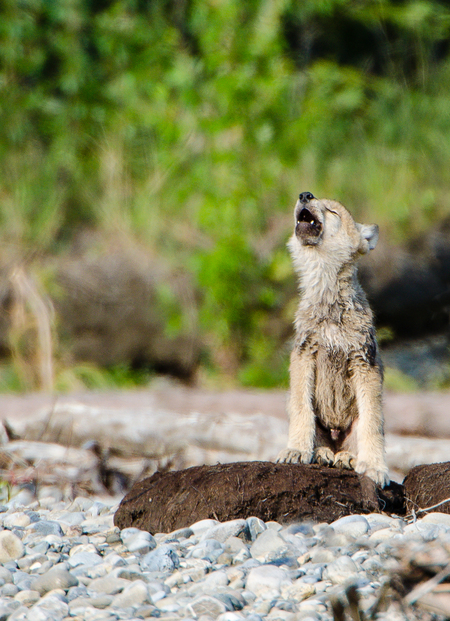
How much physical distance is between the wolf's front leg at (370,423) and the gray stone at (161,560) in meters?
1.14

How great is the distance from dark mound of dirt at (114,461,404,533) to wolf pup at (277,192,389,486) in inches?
5.3

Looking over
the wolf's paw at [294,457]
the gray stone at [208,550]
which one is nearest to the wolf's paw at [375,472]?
the wolf's paw at [294,457]

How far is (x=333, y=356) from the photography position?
3.81m

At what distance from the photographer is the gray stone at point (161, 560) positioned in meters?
2.95

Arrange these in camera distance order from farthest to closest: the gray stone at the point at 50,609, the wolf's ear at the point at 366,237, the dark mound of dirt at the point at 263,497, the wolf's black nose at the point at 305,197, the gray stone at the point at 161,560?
the wolf's ear at the point at 366,237
the wolf's black nose at the point at 305,197
the dark mound of dirt at the point at 263,497
the gray stone at the point at 161,560
the gray stone at the point at 50,609

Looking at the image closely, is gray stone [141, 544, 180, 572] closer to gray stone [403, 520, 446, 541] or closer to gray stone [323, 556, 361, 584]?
gray stone [323, 556, 361, 584]

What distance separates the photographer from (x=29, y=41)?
37.7ft

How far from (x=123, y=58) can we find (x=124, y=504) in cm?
917

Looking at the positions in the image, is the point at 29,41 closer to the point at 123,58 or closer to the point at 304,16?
the point at 123,58

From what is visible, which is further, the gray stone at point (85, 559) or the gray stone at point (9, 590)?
the gray stone at point (85, 559)

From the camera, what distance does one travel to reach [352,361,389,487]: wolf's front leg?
11.9 feet

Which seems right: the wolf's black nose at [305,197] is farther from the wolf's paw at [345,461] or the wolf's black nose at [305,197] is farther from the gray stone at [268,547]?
the gray stone at [268,547]

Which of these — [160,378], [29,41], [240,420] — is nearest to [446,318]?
[160,378]

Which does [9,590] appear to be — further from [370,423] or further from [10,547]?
[370,423]
